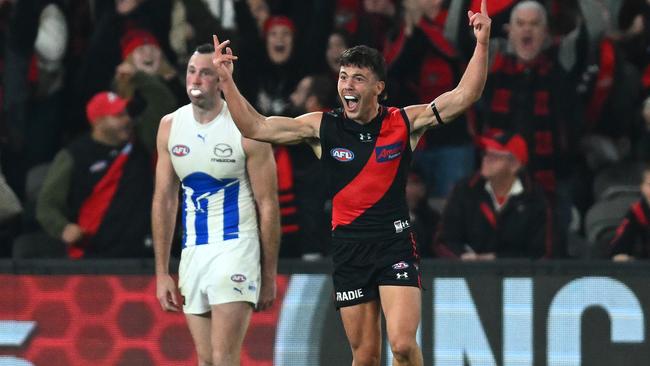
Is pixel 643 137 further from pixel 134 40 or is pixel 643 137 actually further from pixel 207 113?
pixel 134 40

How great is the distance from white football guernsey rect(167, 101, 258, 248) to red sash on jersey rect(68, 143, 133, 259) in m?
1.91

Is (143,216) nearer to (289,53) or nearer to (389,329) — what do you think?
(289,53)

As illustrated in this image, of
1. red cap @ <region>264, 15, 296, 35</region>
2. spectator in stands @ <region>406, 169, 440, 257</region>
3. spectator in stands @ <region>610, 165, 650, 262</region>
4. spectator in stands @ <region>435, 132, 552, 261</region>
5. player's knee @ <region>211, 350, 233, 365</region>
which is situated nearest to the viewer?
player's knee @ <region>211, 350, 233, 365</region>

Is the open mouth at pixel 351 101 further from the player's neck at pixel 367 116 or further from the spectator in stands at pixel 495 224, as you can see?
the spectator in stands at pixel 495 224

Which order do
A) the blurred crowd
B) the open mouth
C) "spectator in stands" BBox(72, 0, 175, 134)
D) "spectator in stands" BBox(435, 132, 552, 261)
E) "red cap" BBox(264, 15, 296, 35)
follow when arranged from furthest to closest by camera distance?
1. "spectator in stands" BBox(72, 0, 175, 134)
2. "red cap" BBox(264, 15, 296, 35)
3. the blurred crowd
4. "spectator in stands" BBox(435, 132, 552, 261)
5. the open mouth

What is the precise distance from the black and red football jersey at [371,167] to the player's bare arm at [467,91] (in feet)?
0.28

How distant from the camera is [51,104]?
11617 mm

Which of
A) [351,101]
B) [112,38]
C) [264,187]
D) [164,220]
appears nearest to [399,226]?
[351,101]

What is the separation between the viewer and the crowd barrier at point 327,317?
9.88m

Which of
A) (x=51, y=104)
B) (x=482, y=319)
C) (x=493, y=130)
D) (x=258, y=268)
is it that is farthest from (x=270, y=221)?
(x=51, y=104)

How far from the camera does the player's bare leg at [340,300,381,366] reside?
8398 mm

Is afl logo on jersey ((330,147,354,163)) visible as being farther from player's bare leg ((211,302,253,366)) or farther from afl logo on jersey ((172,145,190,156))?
player's bare leg ((211,302,253,366))

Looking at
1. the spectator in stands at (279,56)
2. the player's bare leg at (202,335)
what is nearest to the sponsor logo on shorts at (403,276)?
the player's bare leg at (202,335)

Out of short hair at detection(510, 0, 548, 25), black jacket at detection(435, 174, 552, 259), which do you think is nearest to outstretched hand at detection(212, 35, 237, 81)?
black jacket at detection(435, 174, 552, 259)
